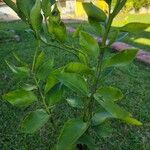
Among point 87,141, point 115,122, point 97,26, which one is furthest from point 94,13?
point 115,122

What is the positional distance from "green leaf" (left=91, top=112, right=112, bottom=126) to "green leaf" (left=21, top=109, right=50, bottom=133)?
5.4 inches

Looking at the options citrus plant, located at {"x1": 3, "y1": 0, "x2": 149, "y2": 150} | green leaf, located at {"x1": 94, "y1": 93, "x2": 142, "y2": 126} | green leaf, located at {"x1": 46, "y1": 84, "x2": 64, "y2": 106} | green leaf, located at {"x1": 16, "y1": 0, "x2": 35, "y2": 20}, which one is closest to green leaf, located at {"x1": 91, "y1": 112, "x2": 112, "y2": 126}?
citrus plant, located at {"x1": 3, "y1": 0, "x2": 149, "y2": 150}

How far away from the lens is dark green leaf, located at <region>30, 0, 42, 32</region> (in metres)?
0.96

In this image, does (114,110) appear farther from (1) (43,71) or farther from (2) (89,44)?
(1) (43,71)

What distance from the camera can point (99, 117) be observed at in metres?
1.14

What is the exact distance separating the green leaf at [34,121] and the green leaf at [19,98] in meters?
0.05

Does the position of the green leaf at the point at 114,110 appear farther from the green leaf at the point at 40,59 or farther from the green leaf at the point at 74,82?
the green leaf at the point at 40,59

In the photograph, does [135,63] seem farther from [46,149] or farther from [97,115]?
[97,115]

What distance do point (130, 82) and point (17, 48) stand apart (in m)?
3.92

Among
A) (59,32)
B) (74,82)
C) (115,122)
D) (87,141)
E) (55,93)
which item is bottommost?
(115,122)

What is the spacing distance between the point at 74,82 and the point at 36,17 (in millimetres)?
187

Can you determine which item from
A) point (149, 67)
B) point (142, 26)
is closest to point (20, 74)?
point (142, 26)

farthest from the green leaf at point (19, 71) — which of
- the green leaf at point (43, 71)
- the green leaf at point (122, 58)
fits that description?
the green leaf at point (122, 58)

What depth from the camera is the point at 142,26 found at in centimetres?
91
